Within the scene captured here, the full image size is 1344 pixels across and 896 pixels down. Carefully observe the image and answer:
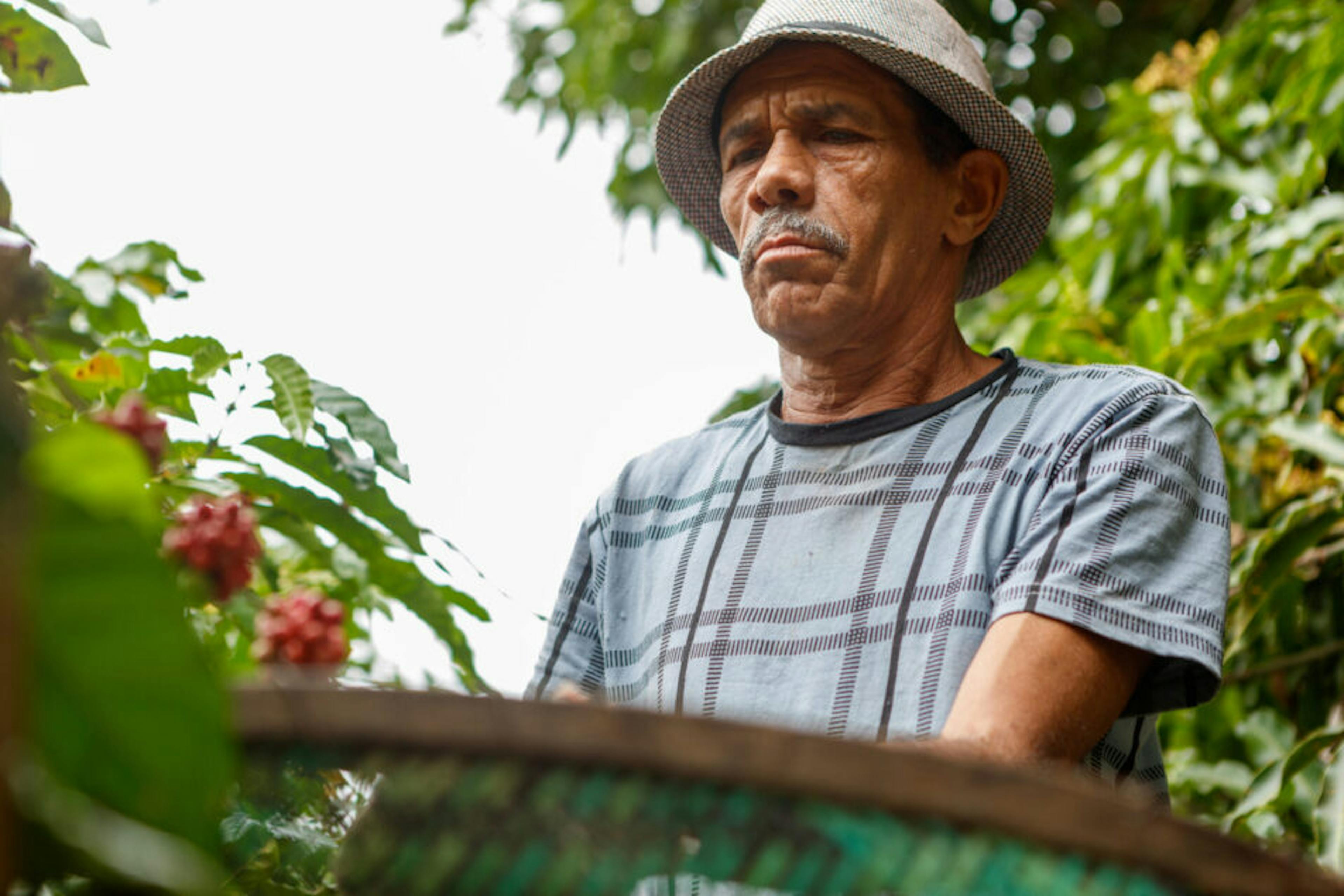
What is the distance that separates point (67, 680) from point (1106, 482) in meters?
1.15

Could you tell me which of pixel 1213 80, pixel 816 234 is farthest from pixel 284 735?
pixel 1213 80

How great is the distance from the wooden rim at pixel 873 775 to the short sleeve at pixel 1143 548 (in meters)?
0.84

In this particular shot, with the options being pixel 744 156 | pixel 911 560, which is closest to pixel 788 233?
pixel 744 156

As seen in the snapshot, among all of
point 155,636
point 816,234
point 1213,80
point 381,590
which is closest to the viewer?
point 155,636

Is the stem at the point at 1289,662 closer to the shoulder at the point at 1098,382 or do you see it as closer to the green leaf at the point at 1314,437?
the green leaf at the point at 1314,437

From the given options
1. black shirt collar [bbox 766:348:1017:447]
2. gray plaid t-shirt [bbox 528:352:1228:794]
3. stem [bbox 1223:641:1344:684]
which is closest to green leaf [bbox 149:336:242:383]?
gray plaid t-shirt [bbox 528:352:1228:794]

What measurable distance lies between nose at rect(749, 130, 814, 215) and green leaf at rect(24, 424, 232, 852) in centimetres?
143

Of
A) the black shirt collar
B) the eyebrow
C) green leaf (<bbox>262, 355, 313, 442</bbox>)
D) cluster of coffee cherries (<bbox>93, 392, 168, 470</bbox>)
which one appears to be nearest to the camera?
cluster of coffee cherries (<bbox>93, 392, 168, 470</bbox>)

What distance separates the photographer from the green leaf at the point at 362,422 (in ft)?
4.32

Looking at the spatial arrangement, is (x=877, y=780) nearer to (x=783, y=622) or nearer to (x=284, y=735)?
(x=284, y=735)

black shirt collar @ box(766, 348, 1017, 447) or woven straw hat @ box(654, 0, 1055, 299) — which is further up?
woven straw hat @ box(654, 0, 1055, 299)

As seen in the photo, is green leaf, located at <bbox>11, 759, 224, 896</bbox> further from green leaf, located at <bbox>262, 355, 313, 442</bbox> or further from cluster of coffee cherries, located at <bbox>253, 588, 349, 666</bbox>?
green leaf, located at <bbox>262, 355, 313, 442</bbox>

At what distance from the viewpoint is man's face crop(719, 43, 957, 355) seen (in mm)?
1717

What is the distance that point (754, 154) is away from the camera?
73.2 inches
